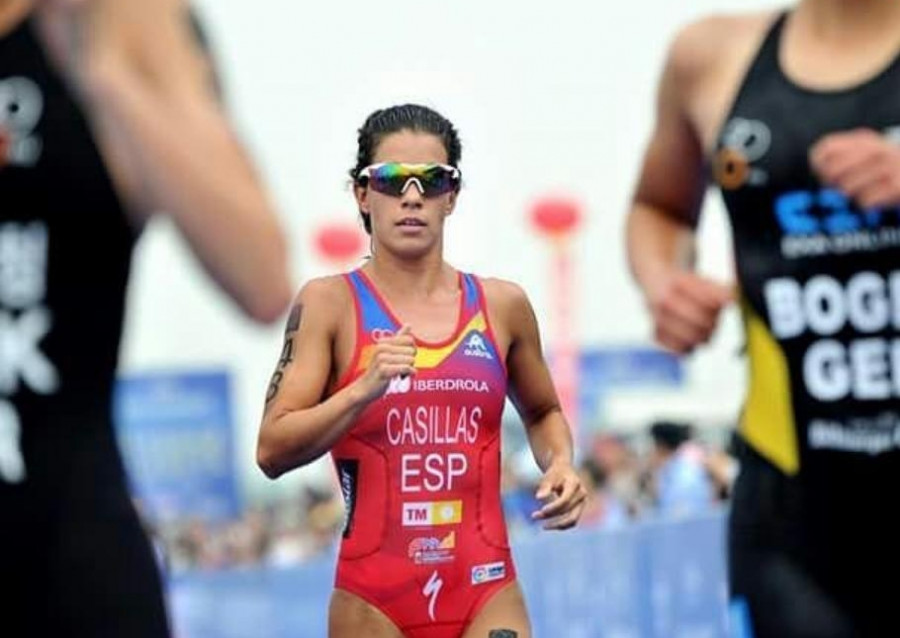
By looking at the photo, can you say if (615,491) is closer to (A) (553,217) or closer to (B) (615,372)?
(A) (553,217)

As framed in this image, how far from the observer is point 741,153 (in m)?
5.19

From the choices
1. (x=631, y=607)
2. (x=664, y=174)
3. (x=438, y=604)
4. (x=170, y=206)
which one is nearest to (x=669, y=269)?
(x=664, y=174)

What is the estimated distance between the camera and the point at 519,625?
21.3 feet

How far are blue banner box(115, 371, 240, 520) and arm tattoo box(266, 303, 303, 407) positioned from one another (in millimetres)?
18718

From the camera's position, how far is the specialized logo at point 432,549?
6344mm

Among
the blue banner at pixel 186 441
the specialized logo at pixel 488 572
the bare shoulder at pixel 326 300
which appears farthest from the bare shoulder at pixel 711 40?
the blue banner at pixel 186 441

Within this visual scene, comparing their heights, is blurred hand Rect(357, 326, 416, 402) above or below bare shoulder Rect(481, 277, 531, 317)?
below

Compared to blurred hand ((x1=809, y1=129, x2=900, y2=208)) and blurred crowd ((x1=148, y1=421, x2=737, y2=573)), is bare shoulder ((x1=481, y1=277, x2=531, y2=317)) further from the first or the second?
blurred crowd ((x1=148, y1=421, x2=737, y2=573))

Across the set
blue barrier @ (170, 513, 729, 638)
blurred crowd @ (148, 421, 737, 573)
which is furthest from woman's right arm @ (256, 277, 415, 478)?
blue barrier @ (170, 513, 729, 638)

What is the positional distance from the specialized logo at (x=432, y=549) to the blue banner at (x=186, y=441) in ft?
61.1

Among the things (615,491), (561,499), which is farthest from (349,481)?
(615,491)

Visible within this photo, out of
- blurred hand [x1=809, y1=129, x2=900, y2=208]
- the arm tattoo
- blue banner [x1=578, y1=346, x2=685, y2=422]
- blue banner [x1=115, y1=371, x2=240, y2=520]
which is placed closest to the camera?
blurred hand [x1=809, y1=129, x2=900, y2=208]

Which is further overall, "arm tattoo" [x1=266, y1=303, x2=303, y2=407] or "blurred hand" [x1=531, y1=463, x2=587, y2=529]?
"arm tattoo" [x1=266, y1=303, x2=303, y2=407]

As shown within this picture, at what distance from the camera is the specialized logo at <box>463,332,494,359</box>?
20.4 ft
